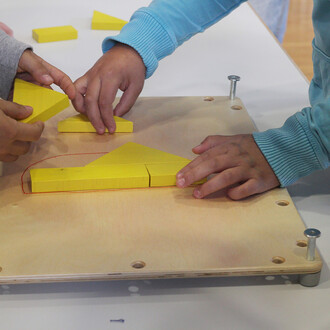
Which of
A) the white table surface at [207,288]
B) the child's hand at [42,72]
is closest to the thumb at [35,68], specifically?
the child's hand at [42,72]

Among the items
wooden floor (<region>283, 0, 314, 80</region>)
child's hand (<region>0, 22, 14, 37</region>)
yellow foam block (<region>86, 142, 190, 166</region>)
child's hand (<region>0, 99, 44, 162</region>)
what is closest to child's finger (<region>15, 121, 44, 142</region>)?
child's hand (<region>0, 99, 44, 162</region>)

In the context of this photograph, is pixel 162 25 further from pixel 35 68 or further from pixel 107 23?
pixel 107 23

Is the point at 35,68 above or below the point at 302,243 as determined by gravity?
above

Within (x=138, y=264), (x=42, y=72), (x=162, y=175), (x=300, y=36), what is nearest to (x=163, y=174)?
(x=162, y=175)

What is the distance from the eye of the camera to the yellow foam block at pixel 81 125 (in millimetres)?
1106

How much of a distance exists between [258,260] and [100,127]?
1.48ft

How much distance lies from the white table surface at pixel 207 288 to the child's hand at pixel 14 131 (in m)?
0.24

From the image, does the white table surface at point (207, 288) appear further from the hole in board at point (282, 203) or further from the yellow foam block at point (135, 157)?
the yellow foam block at point (135, 157)

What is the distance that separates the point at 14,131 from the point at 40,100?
13 centimetres

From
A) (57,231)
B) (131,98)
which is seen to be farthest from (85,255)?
(131,98)

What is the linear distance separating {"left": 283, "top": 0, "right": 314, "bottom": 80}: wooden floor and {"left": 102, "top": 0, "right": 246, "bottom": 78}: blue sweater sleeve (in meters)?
1.58

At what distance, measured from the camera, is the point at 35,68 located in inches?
42.7

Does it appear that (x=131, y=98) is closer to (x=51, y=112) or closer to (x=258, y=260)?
(x=51, y=112)

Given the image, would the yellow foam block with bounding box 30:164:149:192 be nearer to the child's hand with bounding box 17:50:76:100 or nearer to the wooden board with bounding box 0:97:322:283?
the wooden board with bounding box 0:97:322:283
